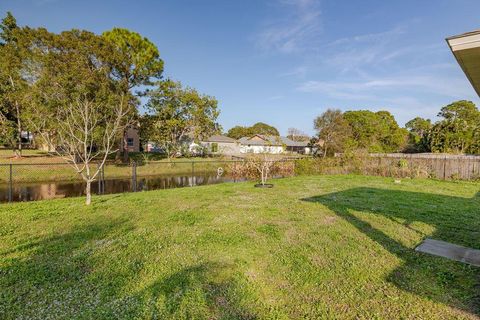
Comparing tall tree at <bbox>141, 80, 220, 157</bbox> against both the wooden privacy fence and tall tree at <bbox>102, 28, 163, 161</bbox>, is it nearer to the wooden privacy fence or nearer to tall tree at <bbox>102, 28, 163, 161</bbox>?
tall tree at <bbox>102, 28, 163, 161</bbox>

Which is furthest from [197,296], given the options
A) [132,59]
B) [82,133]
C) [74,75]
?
[132,59]

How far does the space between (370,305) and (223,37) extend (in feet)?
54.0

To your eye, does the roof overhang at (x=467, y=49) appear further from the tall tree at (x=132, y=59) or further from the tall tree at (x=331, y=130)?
the tall tree at (x=331, y=130)

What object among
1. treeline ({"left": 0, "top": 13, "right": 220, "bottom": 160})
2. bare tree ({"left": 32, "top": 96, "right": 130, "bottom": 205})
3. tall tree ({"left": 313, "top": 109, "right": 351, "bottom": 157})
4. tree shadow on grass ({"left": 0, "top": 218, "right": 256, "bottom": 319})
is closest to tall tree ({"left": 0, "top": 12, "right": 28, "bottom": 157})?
treeline ({"left": 0, "top": 13, "right": 220, "bottom": 160})

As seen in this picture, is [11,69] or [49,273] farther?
[11,69]

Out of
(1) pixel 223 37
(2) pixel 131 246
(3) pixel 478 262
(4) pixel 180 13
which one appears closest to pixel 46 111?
(4) pixel 180 13

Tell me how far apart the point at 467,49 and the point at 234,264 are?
340 centimetres

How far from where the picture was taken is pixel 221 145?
39.9 metres

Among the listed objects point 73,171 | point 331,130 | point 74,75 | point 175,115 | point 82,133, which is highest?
point 74,75

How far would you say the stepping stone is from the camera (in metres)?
3.59

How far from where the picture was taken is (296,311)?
2482 mm

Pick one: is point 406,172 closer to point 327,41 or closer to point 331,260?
point 327,41

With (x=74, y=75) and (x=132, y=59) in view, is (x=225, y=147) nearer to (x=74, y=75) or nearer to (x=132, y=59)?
(x=132, y=59)

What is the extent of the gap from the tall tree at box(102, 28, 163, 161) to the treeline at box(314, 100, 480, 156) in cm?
1741
